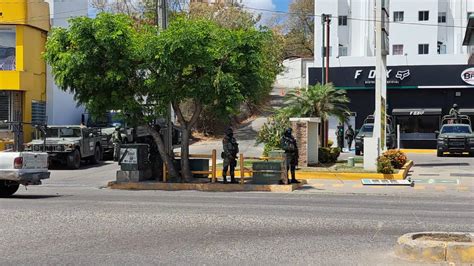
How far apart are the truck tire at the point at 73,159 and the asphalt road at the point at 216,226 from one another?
971 cm

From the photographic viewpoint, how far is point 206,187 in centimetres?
1984

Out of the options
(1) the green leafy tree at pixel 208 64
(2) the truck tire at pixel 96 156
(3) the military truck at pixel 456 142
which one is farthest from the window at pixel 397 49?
(1) the green leafy tree at pixel 208 64

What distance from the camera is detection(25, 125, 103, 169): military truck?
27047 millimetres

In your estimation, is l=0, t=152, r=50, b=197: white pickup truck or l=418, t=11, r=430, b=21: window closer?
l=0, t=152, r=50, b=197: white pickup truck

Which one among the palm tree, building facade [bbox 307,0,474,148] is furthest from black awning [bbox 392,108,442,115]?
the palm tree

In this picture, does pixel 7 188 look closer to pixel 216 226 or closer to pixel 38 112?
pixel 216 226

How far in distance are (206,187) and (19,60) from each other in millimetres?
18264

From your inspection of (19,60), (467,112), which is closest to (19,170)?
(19,60)

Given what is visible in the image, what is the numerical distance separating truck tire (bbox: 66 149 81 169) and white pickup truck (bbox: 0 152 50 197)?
411 inches

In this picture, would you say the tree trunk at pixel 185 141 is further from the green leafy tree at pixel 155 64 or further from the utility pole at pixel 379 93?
the utility pole at pixel 379 93

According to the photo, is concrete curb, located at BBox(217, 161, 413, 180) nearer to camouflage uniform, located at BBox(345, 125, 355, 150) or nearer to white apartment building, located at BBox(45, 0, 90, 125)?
camouflage uniform, located at BBox(345, 125, 355, 150)

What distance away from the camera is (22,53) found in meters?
33.4

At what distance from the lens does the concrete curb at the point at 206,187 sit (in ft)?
63.8

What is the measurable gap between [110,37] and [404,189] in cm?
1026
